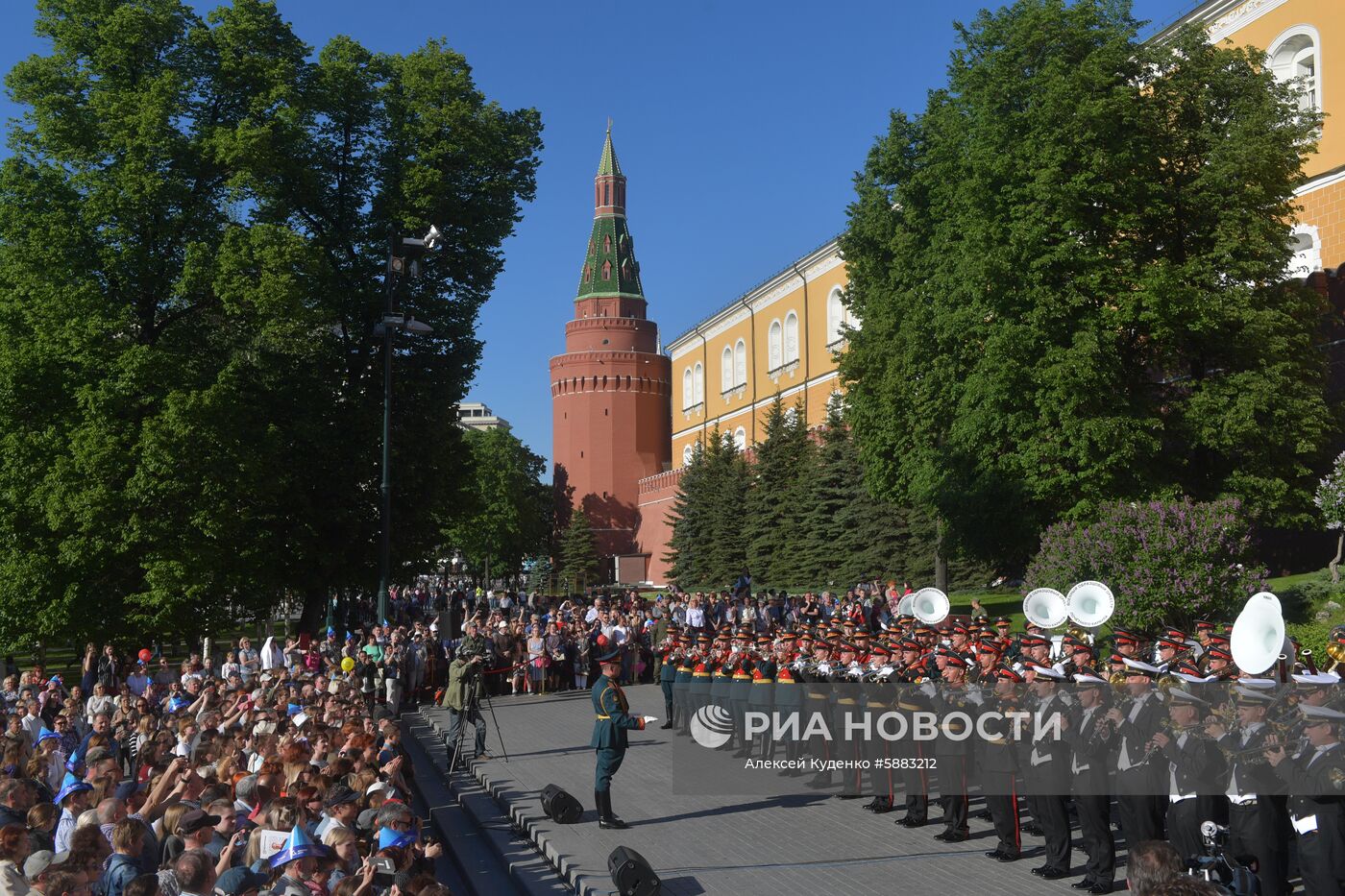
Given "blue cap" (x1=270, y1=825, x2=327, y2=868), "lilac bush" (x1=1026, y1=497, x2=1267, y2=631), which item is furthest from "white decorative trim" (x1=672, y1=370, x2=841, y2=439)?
"blue cap" (x1=270, y1=825, x2=327, y2=868)

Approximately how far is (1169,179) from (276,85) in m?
19.1

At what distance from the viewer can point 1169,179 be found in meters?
24.0

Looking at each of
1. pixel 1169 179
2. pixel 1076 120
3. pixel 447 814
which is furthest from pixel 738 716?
pixel 1169 179

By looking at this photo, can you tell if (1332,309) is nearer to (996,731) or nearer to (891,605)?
(891,605)

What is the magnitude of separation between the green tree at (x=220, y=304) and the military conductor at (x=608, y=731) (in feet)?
40.8

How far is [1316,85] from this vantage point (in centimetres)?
2684

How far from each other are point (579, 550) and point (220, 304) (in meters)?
51.0

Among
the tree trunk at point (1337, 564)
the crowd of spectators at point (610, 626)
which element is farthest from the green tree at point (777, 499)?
the tree trunk at point (1337, 564)

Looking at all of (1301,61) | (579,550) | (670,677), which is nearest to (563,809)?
(670,677)

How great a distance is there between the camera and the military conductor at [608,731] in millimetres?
11031

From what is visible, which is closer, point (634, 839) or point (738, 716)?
point (634, 839)

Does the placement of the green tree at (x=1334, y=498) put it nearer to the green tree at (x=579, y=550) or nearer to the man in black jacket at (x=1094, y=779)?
the man in black jacket at (x=1094, y=779)

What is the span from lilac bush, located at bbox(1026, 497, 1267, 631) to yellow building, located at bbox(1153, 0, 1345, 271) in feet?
33.8

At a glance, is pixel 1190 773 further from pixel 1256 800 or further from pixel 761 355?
pixel 761 355
